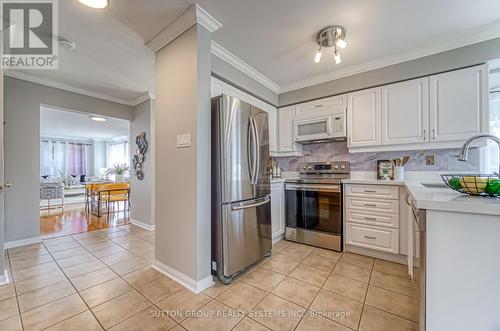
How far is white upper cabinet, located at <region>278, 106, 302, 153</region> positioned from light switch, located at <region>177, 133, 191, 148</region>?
75.3 inches

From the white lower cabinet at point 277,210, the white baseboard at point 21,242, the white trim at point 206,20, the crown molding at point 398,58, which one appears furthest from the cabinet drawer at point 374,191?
the white baseboard at point 21,242

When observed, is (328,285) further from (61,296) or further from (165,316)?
(61,296)

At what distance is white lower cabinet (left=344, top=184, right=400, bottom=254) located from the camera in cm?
233

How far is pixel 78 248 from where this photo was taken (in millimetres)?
2807

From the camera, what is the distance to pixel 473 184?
1016 millimetres

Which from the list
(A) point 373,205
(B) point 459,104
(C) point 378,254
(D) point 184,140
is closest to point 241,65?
(D) point 184,140

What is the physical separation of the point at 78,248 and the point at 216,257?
7.28ft

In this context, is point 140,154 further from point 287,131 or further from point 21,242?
point 287,131

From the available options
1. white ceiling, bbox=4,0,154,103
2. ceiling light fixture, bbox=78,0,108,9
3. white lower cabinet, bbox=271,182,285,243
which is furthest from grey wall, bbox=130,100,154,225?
white lower cabinet, bbox=271,182,285,243

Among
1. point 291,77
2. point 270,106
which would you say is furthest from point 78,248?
point 291,77

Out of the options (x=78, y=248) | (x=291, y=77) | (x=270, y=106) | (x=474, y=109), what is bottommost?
(x=78, y=248)

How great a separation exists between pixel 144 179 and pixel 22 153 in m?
1.65

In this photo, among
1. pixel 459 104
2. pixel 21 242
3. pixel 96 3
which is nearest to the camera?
pixel 96 3

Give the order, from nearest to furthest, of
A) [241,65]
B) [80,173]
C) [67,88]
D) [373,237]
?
[373,237]
[241,65]
[67,88]
[80,173]
